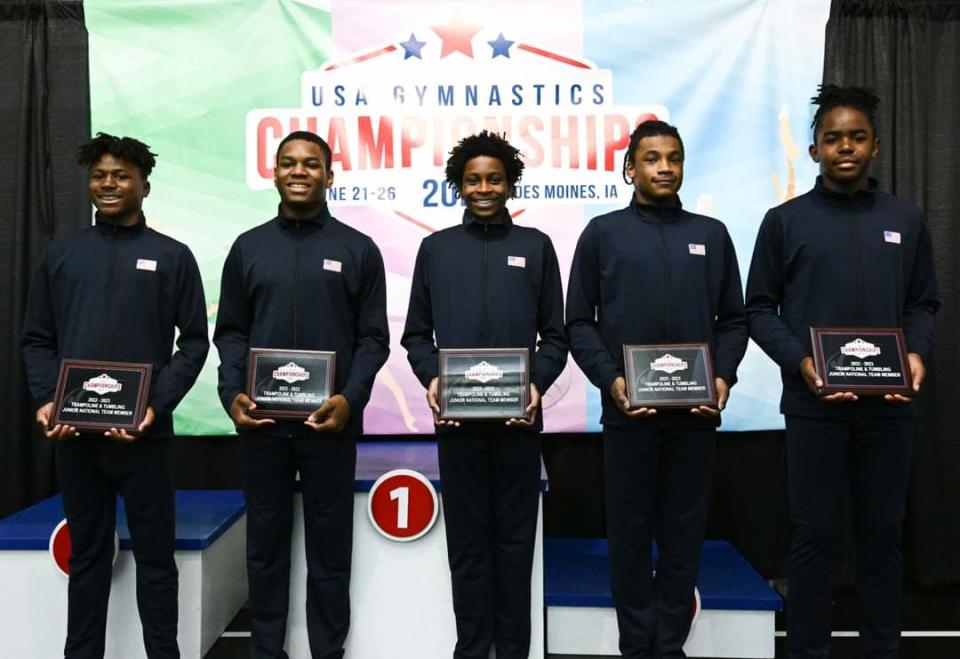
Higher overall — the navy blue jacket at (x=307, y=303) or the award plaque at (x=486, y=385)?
the navy blue jacket at (x=307, y=303)

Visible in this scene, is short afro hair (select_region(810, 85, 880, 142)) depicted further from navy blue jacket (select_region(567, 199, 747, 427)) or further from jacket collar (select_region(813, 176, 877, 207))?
navy blue jacket (select_region(567, 199, 747, 427))

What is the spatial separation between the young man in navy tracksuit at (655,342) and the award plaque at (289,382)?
79cm

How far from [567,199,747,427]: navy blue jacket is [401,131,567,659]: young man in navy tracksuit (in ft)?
0.36

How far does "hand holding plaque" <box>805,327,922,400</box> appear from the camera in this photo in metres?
2.34

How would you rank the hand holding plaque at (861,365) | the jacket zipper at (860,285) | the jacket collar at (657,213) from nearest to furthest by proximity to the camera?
the hand holding plaque at (861,365) < the jacket zipper at (860,285) < the jacket collar at (657,213)

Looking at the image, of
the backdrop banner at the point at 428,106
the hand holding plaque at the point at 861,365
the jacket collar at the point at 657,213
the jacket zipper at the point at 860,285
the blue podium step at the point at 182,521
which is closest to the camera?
the hand holding plaque at the point at 861,365

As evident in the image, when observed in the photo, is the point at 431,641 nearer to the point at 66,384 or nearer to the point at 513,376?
the point at 513,376

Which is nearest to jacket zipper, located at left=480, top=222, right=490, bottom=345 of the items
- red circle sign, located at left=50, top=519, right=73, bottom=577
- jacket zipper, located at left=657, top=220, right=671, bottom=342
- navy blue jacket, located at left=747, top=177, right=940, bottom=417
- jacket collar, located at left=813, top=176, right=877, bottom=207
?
jacket zipper, located at left=657, top=220, right=671, bottom=342

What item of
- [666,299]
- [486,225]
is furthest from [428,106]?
[666,299]

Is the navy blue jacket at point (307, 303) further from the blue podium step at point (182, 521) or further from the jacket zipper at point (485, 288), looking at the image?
the blue podium step at point (182, 521)

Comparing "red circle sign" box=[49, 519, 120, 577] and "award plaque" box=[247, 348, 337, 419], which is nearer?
"award plaque" box=[247, 348, 337, 419]

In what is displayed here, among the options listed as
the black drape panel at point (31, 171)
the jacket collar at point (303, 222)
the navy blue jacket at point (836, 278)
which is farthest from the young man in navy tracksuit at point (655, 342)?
the black drape panel at point (31, 171)

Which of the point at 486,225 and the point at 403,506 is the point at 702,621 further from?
the point at 486,225

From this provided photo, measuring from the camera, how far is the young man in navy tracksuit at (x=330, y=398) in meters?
2.48
